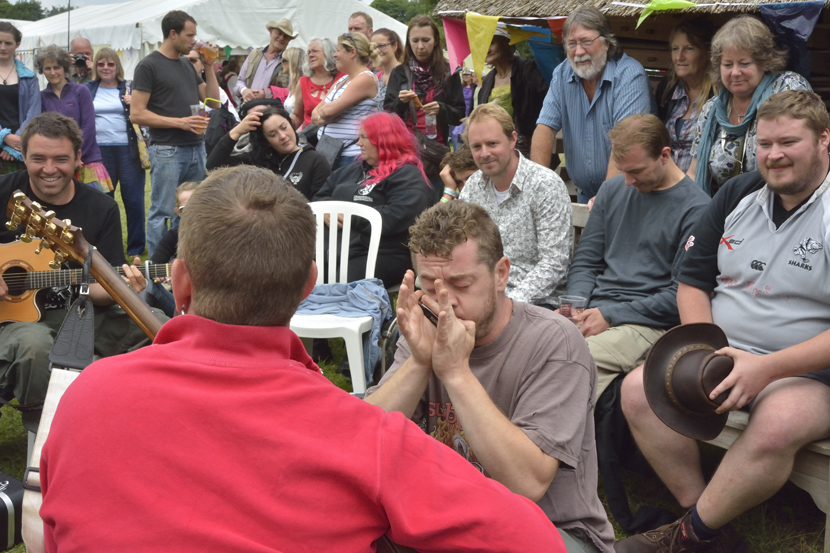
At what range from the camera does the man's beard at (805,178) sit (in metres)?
2.67

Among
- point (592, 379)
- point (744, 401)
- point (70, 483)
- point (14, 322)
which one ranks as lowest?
point (14, 322)

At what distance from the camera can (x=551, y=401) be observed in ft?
5.82

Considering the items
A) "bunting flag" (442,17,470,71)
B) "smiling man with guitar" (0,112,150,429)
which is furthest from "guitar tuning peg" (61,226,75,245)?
"bunting flag" (442,17,470,71)

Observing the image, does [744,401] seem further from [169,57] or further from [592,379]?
[169,57]

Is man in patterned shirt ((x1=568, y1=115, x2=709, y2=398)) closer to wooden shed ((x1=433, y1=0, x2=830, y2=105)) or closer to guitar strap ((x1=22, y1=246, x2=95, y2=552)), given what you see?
wooden shed ((x1=433, y1=0, x2=830, y2=105))

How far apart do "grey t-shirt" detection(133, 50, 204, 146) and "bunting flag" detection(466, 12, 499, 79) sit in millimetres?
2583

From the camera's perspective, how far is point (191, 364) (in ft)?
3.53

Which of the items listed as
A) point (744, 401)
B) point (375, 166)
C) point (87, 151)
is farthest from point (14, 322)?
point (87, 151)

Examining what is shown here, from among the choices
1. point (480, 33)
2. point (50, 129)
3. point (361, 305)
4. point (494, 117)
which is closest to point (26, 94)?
point (50, 129)

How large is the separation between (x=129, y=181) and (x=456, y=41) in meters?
3.55

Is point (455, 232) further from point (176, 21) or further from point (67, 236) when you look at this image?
point (176, 21)

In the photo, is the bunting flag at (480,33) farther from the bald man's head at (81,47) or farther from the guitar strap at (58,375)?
the bald man's head at (81,47)

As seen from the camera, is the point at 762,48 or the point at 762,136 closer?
the point at 762,136

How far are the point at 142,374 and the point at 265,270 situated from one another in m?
0.24
